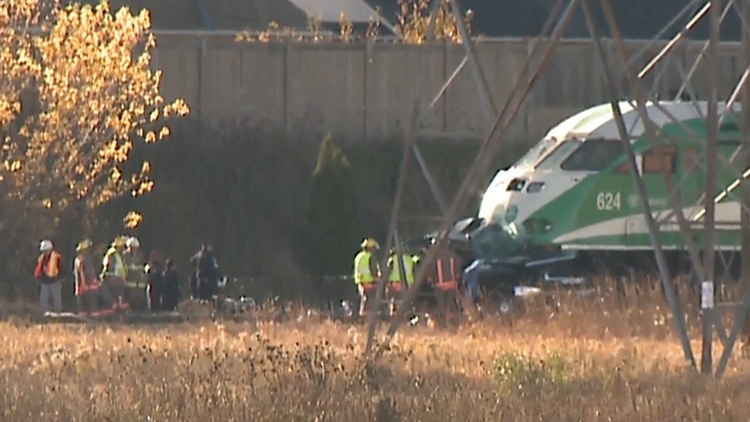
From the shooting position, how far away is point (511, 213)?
27500mm

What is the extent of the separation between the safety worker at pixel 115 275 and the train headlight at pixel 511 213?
20.8ft

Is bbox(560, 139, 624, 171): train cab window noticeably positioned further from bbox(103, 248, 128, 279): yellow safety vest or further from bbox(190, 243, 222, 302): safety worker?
bbox(103, 248, 128, 279): yellow safety vest

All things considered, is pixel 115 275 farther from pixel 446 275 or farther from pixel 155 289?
pixel 446 275

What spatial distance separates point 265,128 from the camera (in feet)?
124

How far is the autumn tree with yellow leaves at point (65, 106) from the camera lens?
31641 millimetres

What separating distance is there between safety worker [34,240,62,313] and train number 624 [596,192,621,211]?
883 cm

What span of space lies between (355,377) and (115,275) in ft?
49.2

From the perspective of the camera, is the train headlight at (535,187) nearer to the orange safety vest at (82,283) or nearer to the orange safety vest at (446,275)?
the orange safety vest at (446,275)

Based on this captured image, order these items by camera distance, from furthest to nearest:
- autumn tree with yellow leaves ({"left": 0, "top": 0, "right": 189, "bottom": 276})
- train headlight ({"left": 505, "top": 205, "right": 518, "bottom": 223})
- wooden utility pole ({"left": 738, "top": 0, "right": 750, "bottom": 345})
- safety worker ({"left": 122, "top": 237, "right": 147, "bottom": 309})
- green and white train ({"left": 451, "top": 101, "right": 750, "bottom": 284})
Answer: autumn tree with yellow leaves ({"left": 0, "top": 0, "right": 189, "bottom": 276}) < safety worker ({"left": 122, "top": 237, "right": 147, "bottom": 309}) < train headlight ({"left": 505, "top": 205, "right": 518, "bottom": 223}) < green and white train ({"left": 451, "top": 101, "right": 750, "bottom": 284}) < wooden utility pole ({"left": 738, "top": 0, "right": 750, "bottom": 345})

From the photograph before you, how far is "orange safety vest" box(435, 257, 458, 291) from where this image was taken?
25.5 meters

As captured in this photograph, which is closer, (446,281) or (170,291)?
(446,281)

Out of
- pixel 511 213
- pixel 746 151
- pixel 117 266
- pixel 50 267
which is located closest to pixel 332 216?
pixel 117 266

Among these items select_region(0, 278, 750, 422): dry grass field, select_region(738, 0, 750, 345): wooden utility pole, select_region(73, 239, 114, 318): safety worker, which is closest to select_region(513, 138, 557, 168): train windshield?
select_region(73, 239, 114, 318): safety worker

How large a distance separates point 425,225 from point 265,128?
4.41 metres
